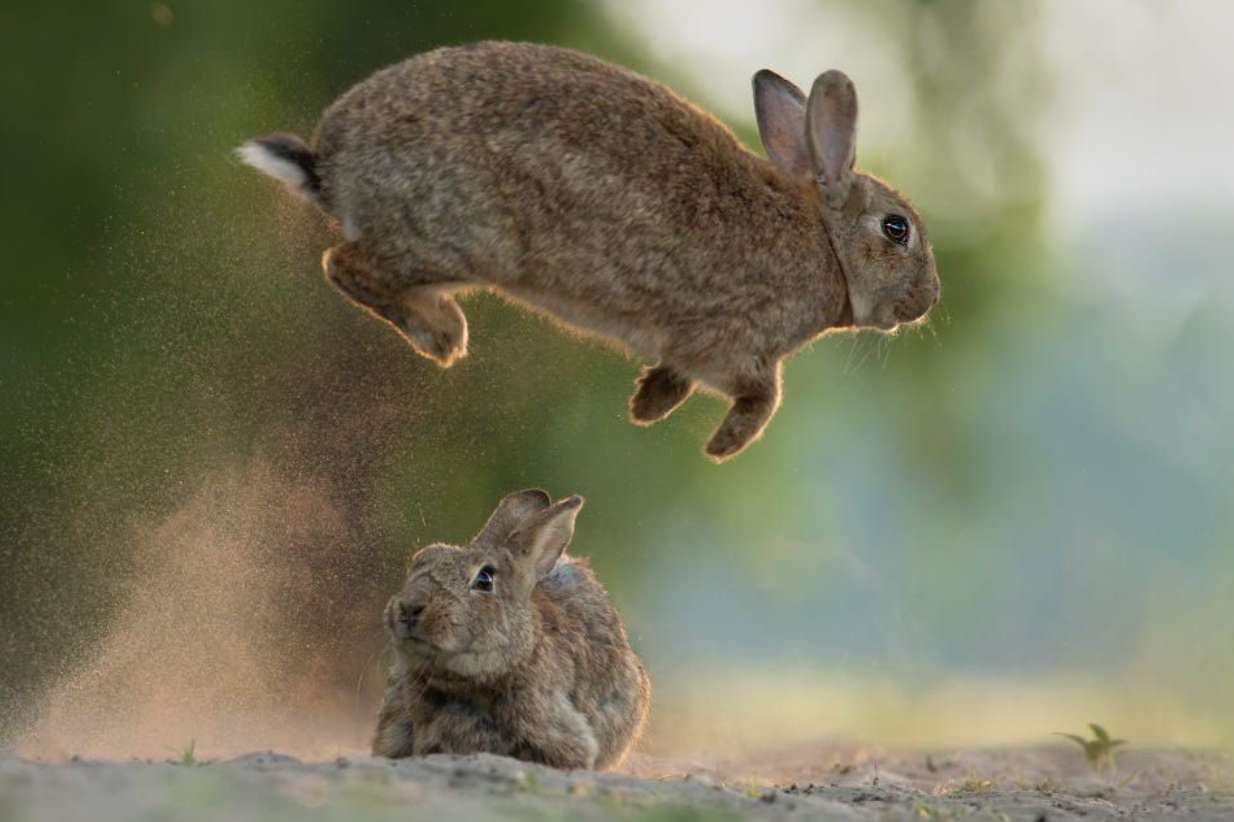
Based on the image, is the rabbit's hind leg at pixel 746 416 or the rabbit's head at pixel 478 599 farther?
the rabbit's hind leg at pixel 746 416

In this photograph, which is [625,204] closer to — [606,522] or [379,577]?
[379,577]

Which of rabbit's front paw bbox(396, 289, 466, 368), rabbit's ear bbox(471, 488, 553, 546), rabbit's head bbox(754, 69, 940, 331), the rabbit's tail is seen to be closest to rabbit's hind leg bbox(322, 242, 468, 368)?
rabbit's front paw bbox(396, 289, 466, 368)

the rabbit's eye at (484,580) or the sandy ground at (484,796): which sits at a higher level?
the rabbit's eye at (484,580)

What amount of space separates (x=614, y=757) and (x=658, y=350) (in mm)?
1658

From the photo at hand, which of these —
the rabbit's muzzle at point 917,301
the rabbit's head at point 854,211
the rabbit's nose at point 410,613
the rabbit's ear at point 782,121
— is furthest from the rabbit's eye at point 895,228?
the rabbit's nose at point 410,613

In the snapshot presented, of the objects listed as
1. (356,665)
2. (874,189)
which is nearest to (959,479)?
(356,665)

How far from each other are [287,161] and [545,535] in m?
1.74

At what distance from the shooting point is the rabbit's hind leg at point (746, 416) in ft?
24.2

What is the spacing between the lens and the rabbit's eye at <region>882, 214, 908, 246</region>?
24.9 feet

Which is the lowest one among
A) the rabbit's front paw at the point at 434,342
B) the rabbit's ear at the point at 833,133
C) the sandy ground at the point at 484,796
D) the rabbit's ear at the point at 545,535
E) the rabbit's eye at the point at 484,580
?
the sandy ground at the point at 484,796

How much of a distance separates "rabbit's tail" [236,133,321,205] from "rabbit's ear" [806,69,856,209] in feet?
6.86

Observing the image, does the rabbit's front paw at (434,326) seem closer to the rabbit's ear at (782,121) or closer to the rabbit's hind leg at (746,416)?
the rabbit's hind leg at (746,416)

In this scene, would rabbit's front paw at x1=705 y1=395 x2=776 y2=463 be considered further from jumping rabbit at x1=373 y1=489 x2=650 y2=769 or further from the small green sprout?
the small green sprout

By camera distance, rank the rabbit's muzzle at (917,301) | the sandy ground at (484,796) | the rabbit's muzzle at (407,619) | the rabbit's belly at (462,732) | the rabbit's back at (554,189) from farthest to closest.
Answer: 1. the rabbit's muzzle at (917,301)
2. the rabbit's back at (554,189)
3. the rabbit's belly at (462,732)
4. the rabbit's muzzle at (407,619)
5. the sandy ground at (484,796)
